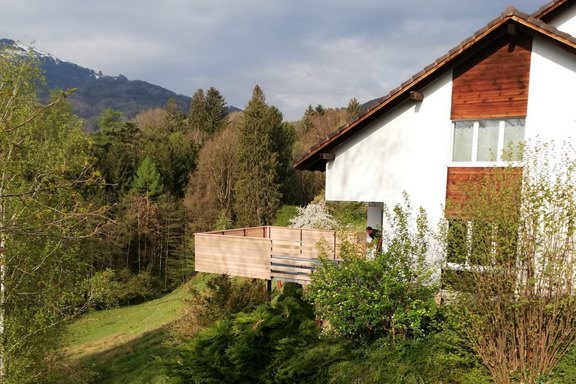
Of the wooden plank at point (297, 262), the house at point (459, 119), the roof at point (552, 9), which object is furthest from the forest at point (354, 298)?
the roof at point (552, 9)

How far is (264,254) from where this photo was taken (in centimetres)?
1312

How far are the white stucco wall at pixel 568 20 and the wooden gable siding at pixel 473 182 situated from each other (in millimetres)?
4419

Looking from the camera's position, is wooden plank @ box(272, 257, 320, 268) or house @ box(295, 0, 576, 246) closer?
house @ box(295, 0, 576, 246)

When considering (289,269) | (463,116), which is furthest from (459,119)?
(289,269)

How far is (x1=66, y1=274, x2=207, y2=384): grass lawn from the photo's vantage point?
1634cm

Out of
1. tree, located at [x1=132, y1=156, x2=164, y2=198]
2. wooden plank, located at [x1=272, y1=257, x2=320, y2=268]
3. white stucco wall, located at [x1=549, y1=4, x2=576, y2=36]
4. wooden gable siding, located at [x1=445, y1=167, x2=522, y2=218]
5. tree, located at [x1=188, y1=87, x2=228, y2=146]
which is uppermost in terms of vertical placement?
tree, located at [x1=188, y1=87, x2=228, y2=146]

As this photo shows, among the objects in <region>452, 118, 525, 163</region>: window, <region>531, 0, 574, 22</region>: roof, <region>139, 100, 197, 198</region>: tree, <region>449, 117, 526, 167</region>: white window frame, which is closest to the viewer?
<region>452, 118, 525, 163</region>: window

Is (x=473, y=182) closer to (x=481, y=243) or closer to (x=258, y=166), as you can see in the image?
(x=481, y=243)

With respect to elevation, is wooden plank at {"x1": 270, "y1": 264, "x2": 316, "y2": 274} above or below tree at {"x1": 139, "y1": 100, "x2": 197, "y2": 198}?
below

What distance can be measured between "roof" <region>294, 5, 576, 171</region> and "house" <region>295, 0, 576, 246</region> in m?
0.02

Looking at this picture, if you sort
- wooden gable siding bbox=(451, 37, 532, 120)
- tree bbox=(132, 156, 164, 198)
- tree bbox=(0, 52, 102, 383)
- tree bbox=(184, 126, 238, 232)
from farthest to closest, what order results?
tree bbox=(132, 156, 164, 198) < tree bbox=(184, 126, 238, 232) < tree bbox=(0, 52, 102, 383) < wooden gable siding bbox=(451, 37, 532, 120)

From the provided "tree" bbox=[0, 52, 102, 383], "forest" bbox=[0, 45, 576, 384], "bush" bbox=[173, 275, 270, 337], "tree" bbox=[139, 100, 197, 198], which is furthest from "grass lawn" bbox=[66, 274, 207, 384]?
"tree" bbox=[139, 100, 197, 198]

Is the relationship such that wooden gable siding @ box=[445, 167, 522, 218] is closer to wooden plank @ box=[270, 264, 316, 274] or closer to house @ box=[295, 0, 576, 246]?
house @ box=[295, 0, 576, 246]

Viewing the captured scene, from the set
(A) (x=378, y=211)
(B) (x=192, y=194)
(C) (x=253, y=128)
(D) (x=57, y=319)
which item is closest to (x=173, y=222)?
(B) (x=192, y=194)
